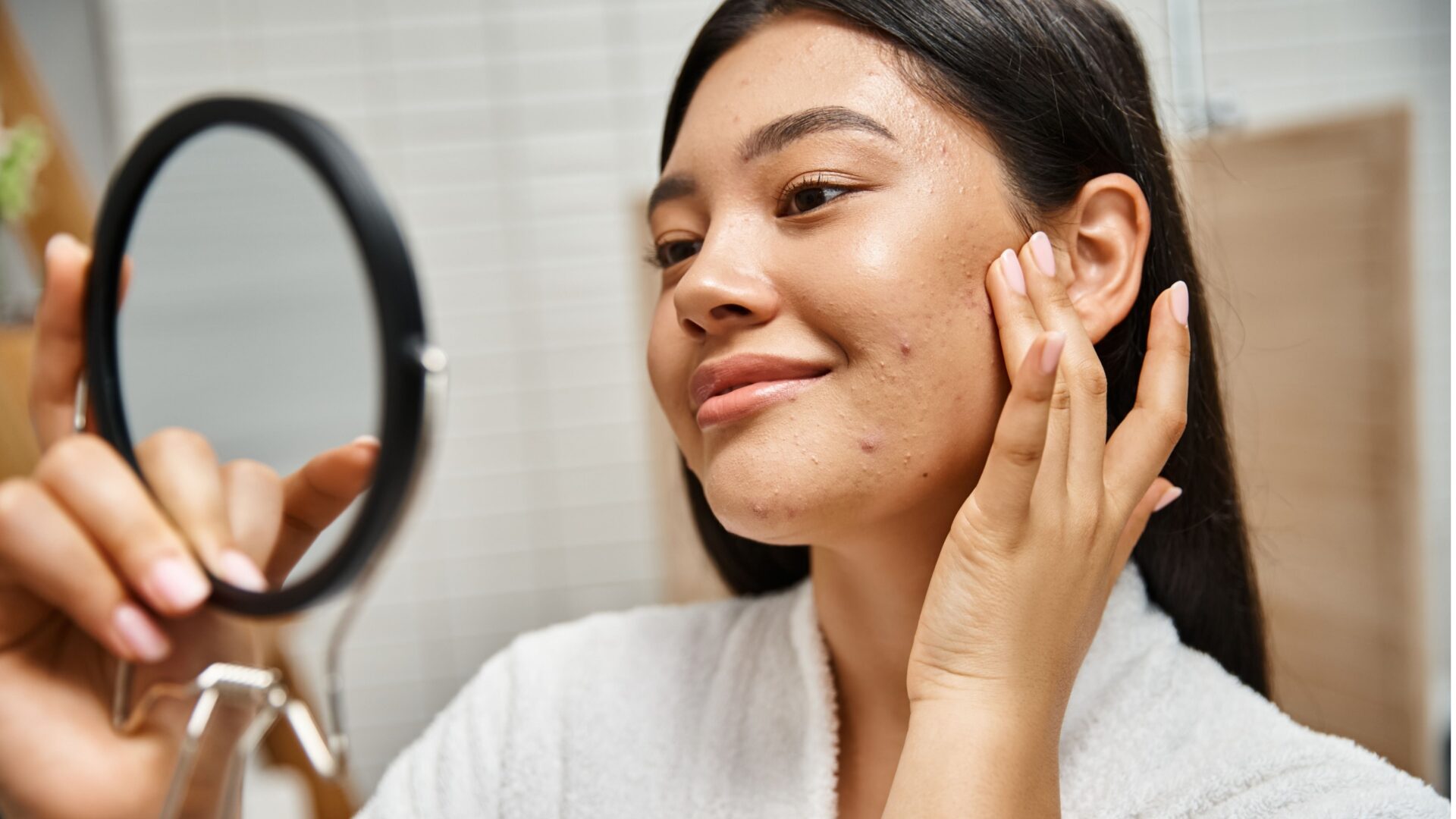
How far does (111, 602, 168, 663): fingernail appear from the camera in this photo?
468 millimetres

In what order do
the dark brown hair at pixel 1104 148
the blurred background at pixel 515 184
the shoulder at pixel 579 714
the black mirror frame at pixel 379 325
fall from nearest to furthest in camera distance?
1. the black mirror frame at pixel 379 325
2. the dark brown hair at pixel 1104 148
3. the shoulder at pixel 579 714
4. the blurred background at pixel 515 184

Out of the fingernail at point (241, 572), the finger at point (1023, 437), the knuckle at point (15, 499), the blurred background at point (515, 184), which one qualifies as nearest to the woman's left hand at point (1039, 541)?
the finger at point (1023, 437)

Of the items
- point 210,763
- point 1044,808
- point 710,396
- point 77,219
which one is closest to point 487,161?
point 77,219

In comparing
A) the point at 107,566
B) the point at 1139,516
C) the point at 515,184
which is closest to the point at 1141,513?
the point at 1139,516

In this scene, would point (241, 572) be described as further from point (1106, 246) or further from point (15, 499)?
point (1106, 246)

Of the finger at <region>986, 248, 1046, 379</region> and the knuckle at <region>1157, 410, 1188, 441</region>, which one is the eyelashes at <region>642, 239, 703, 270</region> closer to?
the finger at <region>986, 248, 1046, 379</region>

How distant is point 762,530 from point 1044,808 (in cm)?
21

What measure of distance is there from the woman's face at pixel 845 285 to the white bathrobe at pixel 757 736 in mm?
178

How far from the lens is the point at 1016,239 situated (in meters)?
0.62

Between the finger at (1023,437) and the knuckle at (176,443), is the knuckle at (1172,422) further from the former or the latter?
the knuckle at (176,443)

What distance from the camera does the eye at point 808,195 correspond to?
0.59 meters

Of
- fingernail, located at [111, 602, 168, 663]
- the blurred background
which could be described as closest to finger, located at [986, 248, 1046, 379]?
fingernail, located at [111, 602, 168, 663]

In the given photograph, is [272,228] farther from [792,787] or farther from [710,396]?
[792,787]

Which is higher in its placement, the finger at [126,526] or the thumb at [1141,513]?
the finger at [126,526]
